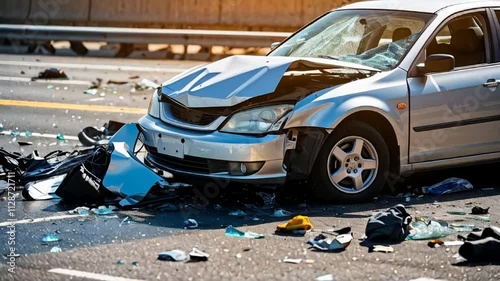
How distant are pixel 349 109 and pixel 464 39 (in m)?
1.56

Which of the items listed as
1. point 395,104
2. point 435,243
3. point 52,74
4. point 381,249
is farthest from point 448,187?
point 52,74

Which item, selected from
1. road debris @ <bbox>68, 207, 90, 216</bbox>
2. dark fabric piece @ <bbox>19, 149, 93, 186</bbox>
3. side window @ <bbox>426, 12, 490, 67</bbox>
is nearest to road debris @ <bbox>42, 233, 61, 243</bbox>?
road debris @ <bbox>68, 207, 90, 216</bbox>

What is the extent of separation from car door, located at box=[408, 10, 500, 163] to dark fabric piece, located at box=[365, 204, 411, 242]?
1.41 metres

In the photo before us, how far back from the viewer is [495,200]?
918 cm

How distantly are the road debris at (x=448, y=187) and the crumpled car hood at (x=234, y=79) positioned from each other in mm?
1125

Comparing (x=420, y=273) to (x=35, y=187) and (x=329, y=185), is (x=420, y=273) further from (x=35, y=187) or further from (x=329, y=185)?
(x=35, y=187)

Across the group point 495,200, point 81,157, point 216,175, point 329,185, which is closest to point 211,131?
point 216,175

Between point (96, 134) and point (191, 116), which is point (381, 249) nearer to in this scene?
point (191, 116)

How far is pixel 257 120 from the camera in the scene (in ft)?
28.0

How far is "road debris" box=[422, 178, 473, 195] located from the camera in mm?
Result: 9469

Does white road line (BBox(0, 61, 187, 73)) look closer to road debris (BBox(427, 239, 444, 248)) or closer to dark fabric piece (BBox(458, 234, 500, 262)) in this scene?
road debris (BBox(427, 239, 444, 248))

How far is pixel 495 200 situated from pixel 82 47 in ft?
45.2

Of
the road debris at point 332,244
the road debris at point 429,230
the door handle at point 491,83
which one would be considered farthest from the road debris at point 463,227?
the door handle at point 491,83

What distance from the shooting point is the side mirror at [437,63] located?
9.09 m
